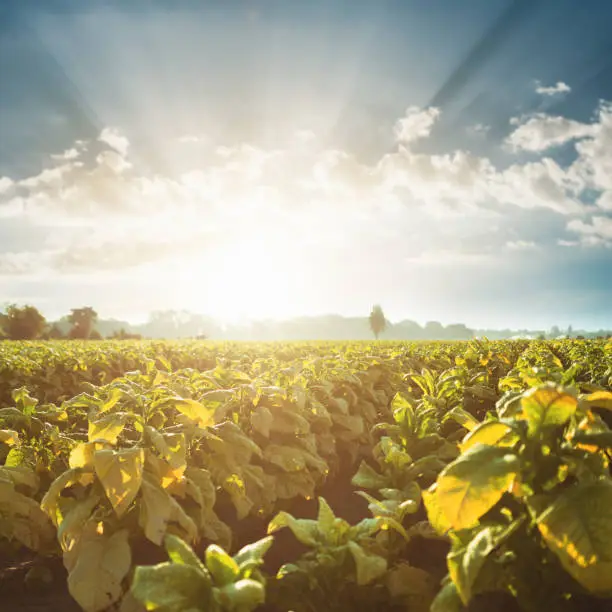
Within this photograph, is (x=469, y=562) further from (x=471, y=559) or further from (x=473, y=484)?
(x=473, y=484)

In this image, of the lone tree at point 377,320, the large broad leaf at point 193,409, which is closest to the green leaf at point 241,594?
the large broad leaf at point 193,409

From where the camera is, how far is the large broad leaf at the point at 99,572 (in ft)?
7.86

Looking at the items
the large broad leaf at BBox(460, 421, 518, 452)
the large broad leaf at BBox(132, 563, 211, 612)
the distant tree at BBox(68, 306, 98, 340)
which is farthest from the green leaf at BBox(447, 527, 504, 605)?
the distant tree at BBox(68, 306, 98, 340)

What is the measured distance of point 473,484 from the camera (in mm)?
1851

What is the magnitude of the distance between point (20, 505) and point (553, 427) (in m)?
3.29

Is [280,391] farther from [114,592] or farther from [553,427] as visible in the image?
[553,427]

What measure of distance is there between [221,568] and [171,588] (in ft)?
0.73

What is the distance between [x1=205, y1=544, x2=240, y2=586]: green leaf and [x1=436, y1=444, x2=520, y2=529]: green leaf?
94 centimetres

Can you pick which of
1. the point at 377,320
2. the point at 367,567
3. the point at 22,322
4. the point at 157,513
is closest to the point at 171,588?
the point at 157,513

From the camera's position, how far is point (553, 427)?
1984 mm

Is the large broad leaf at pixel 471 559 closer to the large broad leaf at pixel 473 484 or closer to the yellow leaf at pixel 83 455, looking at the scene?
the large broad leaf at pixel 473 484

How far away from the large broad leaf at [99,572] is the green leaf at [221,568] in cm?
70

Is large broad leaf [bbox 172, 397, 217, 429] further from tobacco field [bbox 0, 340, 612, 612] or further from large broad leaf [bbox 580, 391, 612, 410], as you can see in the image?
large broad leaf [bbox 580, 391, 612, 410]

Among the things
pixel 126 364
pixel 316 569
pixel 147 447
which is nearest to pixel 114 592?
pixel 147 447
